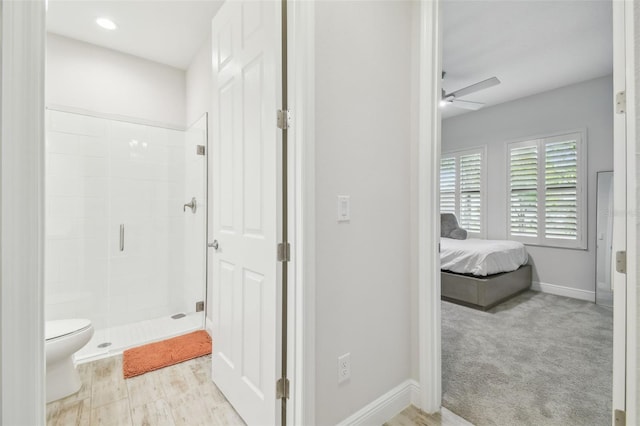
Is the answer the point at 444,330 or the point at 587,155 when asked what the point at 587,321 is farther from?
the point at 587,155

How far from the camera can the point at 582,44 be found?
3000mm

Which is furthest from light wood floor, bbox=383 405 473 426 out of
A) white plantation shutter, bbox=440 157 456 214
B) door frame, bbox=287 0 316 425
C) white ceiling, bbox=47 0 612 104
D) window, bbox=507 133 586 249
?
white plantation shutter, bbox=440 157 456 214

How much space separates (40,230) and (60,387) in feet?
5.66

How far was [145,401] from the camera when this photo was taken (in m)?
1.76

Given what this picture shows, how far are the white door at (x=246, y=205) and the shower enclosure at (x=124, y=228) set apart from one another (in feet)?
3.52

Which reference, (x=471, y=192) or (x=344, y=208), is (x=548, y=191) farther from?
(x=344, y=208)

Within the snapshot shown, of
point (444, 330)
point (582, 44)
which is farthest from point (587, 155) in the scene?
point (444, 330)

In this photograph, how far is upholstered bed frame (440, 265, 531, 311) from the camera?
3365 mm

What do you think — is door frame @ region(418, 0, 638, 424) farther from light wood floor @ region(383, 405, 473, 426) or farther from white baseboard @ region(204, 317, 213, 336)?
white baseboard @ region(204, 317, 213, 336)

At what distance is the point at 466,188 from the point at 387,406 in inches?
173

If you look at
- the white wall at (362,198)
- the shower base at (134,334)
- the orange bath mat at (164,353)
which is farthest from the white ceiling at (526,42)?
the shower base at (134,334)

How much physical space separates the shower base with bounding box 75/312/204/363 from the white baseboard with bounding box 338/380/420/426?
1857 millimetres

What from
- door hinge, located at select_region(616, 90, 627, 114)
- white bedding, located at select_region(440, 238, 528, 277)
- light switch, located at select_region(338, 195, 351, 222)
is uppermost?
door hinge, located at select_region(616, 90, 627, 114)

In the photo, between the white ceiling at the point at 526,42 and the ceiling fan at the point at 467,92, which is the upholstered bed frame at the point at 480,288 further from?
the white ceiling at the point at 526,42
